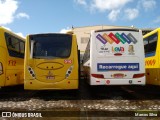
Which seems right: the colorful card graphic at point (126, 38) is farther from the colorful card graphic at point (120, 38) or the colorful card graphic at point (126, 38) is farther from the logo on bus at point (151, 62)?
the logo on bus at point (151, 62)

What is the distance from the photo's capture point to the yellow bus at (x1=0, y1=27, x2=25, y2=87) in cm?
1178

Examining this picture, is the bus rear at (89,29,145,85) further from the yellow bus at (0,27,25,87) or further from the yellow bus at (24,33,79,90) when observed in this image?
the yellow bus at (0,27,25,87)

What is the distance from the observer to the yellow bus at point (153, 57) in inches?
489

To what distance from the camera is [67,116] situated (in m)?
8.16

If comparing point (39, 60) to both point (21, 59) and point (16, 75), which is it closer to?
point (16, 75)

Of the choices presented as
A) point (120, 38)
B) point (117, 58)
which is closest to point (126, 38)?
point (120, 38)

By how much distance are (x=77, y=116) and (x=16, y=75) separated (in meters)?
5.88

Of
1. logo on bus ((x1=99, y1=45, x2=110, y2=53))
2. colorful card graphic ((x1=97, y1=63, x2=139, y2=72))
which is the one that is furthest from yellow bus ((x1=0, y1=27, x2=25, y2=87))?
logo on bus ((x1=99, y1=45, x2=110, y2=53))

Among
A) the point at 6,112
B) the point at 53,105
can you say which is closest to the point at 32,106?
the point at 53,105

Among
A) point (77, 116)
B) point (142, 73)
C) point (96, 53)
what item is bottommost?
point (77, 116)

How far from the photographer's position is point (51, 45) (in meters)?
11.8

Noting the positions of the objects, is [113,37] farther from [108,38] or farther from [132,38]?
[132,38]

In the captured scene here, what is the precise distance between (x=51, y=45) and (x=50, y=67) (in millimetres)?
966

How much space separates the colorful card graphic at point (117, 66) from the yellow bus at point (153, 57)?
4.20 ft
